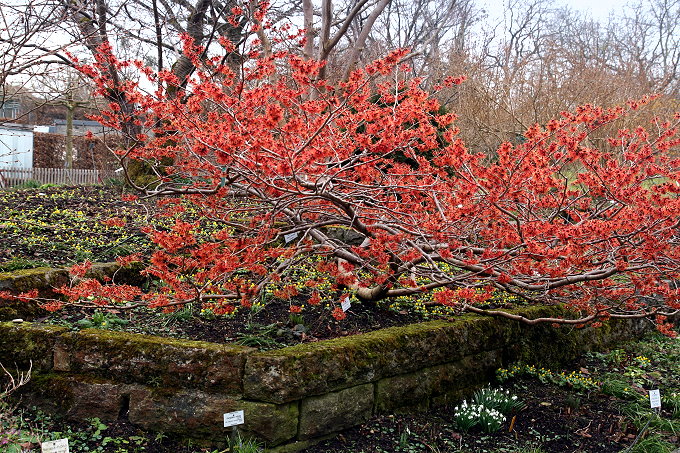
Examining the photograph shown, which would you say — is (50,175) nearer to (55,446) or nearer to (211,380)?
(211,380)

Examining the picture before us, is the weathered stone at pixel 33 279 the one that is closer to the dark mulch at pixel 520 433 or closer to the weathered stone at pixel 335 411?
the weathered stone at pixel 335 411

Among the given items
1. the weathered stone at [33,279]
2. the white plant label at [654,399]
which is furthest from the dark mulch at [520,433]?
the weathered stone at [33,279]

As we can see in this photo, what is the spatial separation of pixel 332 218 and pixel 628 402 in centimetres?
263

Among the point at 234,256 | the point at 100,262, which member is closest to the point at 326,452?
the point at 234,256

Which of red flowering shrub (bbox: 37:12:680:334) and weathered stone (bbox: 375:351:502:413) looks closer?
red flowering shrub (bbox: 37:12:680:334)

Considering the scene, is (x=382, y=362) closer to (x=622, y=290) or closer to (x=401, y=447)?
(x=401, y=447)

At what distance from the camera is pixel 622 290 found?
13.2 feet

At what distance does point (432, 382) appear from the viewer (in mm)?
3820

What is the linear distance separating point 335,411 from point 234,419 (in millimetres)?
718

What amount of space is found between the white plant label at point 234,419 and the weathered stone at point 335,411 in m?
0.45

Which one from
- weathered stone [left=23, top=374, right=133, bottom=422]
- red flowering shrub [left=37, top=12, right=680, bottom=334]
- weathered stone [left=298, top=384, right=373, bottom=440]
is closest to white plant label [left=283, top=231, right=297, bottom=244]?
red flowering shrub [left=37, top=12, right=680, bottom=334]

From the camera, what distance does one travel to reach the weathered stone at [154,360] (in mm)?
3104

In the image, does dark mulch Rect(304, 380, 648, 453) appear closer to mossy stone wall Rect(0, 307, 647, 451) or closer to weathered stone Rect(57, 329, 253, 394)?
mossy stone wall Rect(0, 307, 647, 451)

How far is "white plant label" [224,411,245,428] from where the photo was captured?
2.77 metres
